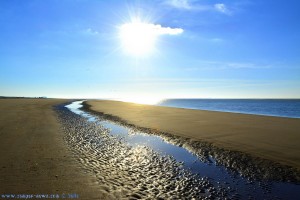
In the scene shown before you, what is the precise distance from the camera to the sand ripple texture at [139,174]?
9.21 metres

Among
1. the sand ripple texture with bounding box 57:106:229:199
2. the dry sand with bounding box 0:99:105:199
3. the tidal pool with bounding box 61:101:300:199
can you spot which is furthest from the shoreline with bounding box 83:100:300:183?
the dry sand with bounding box 0:99:105:199

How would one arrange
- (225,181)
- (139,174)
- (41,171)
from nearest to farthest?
(225,181) → (41,171) → (139,174)

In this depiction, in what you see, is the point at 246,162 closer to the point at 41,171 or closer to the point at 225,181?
the point at 225,181

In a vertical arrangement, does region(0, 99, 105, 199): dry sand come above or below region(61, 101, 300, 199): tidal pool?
above

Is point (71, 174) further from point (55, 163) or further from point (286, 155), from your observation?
point (286, 155)

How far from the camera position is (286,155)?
1427 centimetres

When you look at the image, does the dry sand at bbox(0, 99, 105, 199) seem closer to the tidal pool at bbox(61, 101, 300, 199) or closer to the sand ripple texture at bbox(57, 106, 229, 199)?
the sand ripple texture at bbox(57, 106, 229, 199)

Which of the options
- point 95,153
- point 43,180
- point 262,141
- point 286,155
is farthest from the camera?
point 262,141

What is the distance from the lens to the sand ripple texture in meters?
9.21

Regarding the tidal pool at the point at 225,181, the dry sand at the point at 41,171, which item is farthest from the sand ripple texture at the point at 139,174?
the dry sand at the point at 41,171

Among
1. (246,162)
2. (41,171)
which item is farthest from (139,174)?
(246,162)

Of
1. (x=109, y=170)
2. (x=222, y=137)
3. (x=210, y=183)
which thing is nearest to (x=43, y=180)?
(x=109, y=170)

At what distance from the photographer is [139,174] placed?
11.4 metres

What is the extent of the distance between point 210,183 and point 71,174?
5831mm
